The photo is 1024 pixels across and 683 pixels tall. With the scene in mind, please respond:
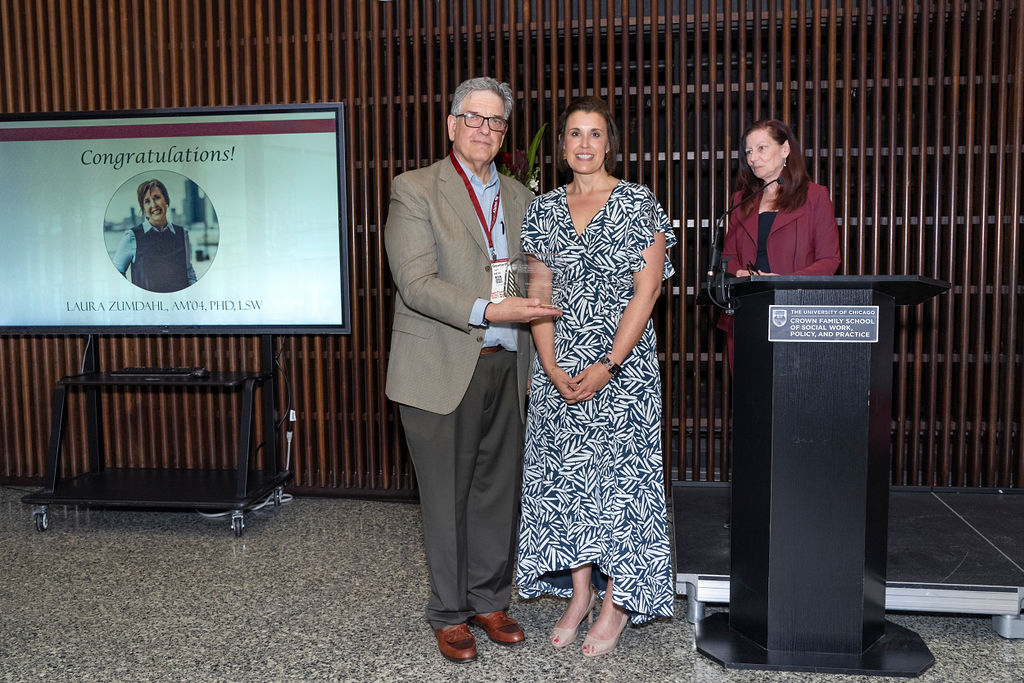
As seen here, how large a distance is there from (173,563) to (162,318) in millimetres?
1502

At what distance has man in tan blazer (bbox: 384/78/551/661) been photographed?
2.66 meters

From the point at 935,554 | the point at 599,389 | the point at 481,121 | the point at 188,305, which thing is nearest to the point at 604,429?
the point at 599,389

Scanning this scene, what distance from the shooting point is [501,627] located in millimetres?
2842

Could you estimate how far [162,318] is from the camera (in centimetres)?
464

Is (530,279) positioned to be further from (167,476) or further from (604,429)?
(167,476)

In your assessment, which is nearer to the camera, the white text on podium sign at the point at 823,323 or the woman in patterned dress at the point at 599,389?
the white text on podium sign at the point at 823,323

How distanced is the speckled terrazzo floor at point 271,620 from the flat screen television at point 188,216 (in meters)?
1.19

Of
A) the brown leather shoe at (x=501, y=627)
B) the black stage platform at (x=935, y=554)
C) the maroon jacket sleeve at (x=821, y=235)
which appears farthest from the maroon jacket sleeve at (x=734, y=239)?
the brown leather shoe at (x=501, y=627)

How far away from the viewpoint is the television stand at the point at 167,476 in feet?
13.7

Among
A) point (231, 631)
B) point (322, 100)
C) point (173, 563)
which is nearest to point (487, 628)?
point (231, 631)

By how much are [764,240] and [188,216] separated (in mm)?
3120

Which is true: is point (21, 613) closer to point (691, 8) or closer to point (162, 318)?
point (162, 318)

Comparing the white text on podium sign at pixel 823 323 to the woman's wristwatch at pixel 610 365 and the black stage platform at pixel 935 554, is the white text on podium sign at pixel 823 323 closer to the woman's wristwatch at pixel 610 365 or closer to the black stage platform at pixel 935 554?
the woman's wristwatch at pixel 610 365

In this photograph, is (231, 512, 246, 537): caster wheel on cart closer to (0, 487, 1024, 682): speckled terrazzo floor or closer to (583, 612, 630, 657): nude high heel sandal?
(0, 487, 1024, 682): speckled terrazzo floor
